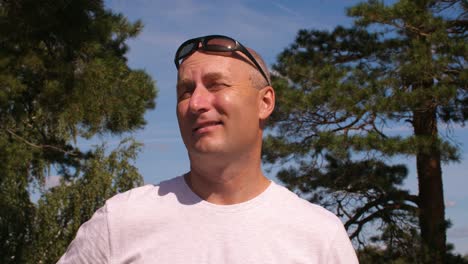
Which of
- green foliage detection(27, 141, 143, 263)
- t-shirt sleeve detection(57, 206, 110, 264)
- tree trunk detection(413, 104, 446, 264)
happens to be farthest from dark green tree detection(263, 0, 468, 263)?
t-shirt sleeve detection(57, 206, 110, 264)

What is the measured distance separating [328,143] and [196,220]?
5905 mm

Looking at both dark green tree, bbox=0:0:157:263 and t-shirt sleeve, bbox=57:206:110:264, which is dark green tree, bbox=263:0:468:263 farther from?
t-shirt sleeve, bbox=57:206:110:264

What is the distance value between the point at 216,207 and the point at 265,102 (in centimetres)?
34

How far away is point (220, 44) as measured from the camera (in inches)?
65.8

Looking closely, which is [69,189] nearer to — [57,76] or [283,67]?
[57,76]

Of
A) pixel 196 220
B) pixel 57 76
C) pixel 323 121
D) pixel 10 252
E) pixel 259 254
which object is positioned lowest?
pixel 259 254

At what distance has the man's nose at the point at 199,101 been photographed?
154 cm

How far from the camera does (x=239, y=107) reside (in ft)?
5.20

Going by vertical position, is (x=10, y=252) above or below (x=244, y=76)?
above

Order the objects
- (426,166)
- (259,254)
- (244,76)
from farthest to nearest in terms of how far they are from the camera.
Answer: (426,166)
(244,76)
(259,254)

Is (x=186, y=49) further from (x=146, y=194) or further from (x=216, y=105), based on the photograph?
(x=146, y=194)

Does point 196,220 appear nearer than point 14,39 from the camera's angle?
Yes

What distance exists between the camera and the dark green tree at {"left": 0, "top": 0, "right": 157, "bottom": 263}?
270 inches

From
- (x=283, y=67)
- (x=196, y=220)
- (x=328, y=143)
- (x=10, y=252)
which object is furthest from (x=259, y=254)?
(x=10, y=252)
